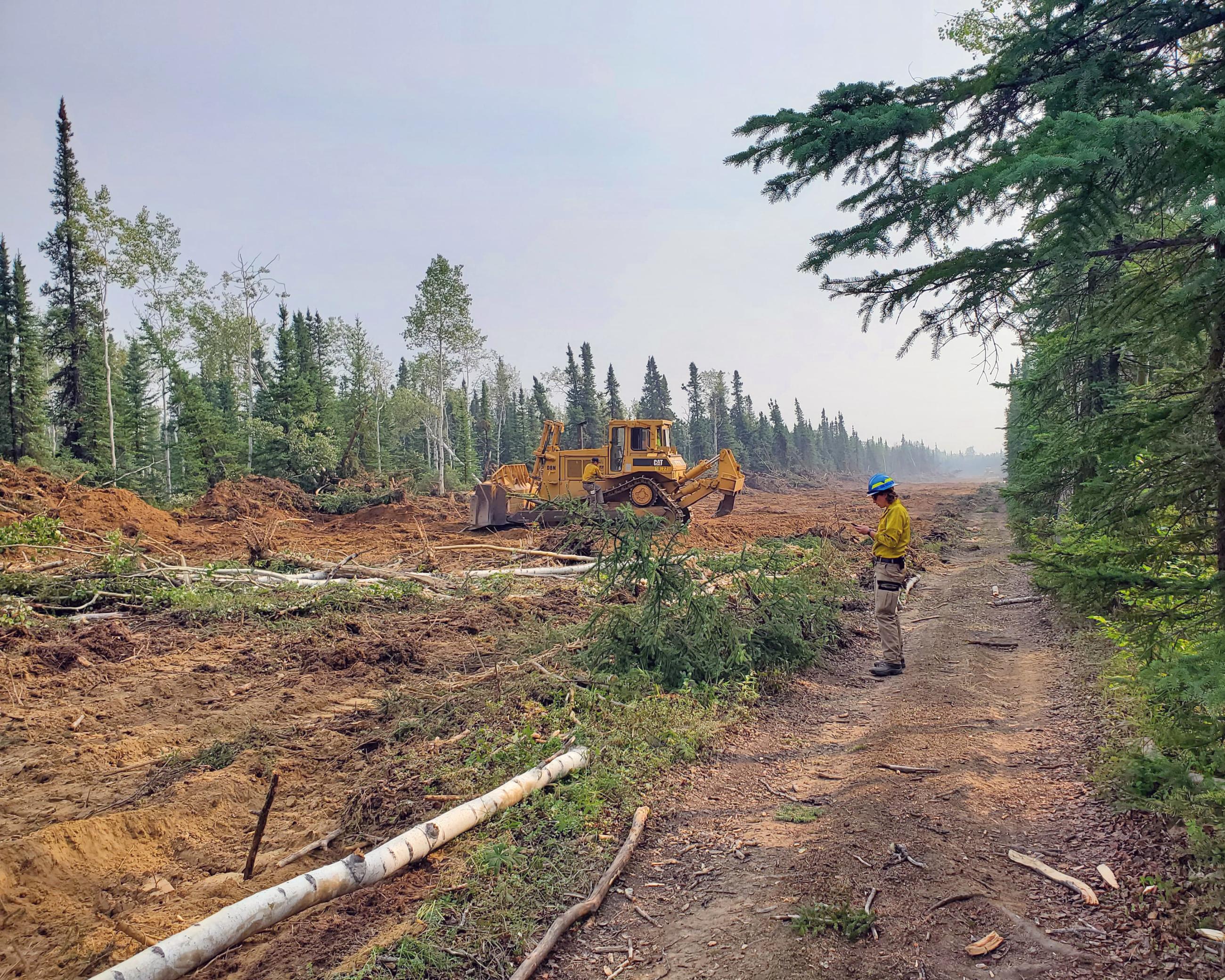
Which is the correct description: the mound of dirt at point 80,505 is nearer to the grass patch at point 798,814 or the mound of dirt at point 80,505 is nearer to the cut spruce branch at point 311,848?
the cut spruce branch at point 311,848

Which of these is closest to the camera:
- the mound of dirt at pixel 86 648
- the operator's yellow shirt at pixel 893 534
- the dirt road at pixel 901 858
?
the dirt road at pixel 901 858

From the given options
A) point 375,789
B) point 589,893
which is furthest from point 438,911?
point 375,789

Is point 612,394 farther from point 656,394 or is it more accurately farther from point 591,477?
point 591,477

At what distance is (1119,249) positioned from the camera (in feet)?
12.0

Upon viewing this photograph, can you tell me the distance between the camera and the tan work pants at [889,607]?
7.43 m

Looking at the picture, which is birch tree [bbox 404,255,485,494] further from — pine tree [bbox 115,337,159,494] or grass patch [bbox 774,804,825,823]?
grass patch [bbox 774,804,825,823]

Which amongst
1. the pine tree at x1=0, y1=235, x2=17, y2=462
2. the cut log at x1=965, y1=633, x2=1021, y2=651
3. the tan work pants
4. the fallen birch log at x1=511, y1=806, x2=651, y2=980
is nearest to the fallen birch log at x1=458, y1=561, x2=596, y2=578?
the tan work pants

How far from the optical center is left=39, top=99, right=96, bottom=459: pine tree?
3012cm

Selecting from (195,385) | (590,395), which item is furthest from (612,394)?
(195,385)

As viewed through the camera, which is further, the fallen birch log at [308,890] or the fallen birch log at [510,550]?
the fallen birch log at [510,550]

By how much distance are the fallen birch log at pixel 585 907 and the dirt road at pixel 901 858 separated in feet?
0.26

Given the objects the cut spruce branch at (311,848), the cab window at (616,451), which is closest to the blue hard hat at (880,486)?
the cut spruce branch at (311,848)

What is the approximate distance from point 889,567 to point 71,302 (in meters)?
39.2

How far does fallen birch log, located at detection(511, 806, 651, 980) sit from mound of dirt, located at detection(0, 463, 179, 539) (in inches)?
629
